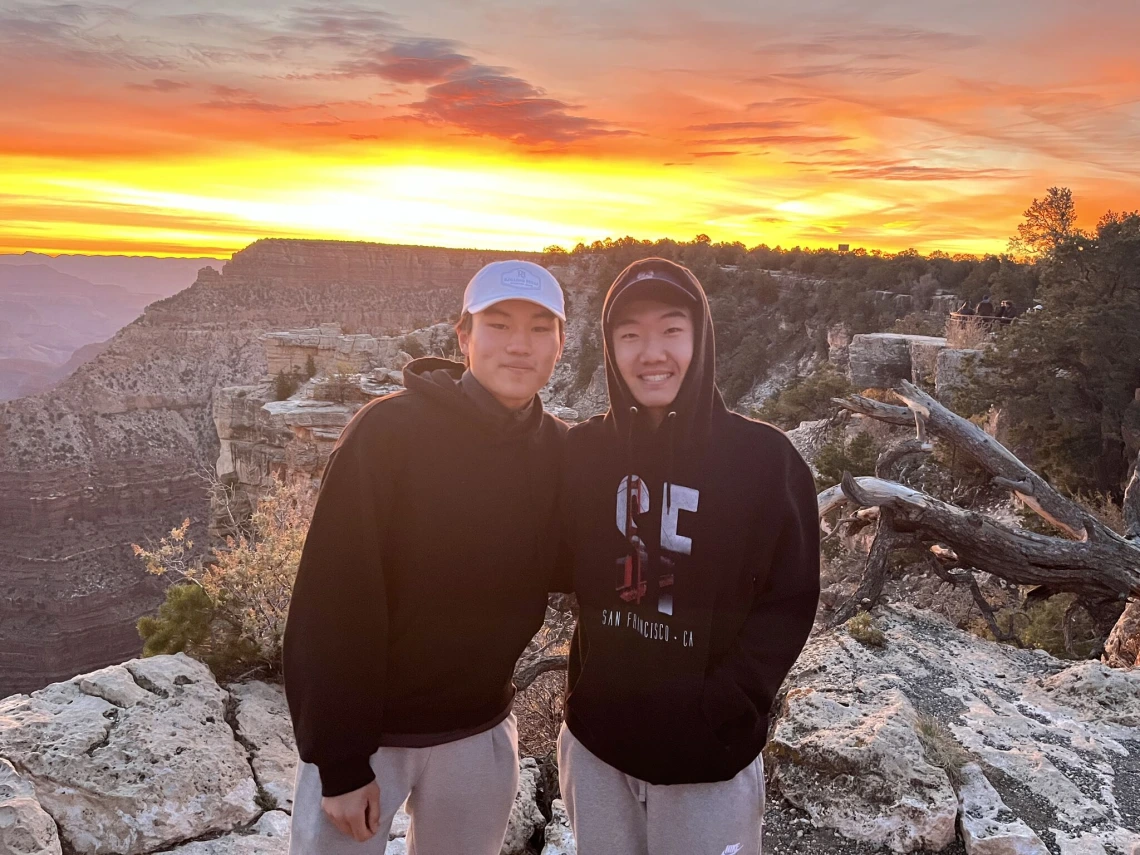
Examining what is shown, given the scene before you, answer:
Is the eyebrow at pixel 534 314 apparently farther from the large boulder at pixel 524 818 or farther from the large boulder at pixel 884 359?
the large boulder at pixel 884 359

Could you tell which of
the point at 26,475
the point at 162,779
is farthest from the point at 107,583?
the point at 162,779

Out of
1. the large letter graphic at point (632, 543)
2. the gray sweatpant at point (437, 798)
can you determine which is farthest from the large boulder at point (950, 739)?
the large letter graphic at point (632, 543)

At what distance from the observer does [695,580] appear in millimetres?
1890

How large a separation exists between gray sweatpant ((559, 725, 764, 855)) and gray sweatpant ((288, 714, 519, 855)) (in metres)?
0.20

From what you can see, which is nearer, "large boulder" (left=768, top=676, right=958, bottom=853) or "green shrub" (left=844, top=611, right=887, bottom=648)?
"large boulder" (left=768, top=676, right=958, bottom=853)

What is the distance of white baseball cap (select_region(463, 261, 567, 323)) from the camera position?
187 centimetres

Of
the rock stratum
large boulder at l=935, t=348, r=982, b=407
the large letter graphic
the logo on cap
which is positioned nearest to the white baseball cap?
the logo on cap

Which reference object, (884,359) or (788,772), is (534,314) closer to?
(788,772)

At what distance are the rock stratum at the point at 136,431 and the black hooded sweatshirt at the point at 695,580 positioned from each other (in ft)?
44.4

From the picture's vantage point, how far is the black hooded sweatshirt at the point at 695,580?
1.87m

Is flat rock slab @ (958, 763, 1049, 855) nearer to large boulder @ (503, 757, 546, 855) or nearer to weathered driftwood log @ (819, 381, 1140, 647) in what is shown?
large boulder @ (503, 757, 546, 855)

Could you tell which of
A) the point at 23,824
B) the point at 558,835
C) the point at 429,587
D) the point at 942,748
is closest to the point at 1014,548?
the point at 942,748

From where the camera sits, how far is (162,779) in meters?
2.86

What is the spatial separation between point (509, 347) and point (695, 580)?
0.76 m
